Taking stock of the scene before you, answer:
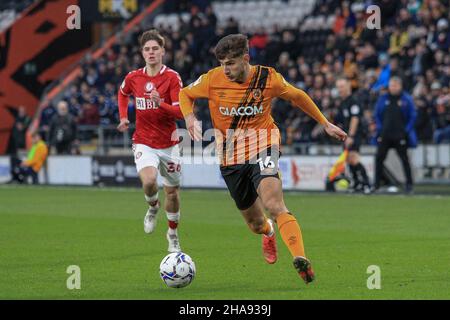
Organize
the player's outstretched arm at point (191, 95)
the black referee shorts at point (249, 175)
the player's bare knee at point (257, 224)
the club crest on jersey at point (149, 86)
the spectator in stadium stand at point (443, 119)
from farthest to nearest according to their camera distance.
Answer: the spectator in stadium stand at point (443, 119) → the club crest on jersey at point (149, 86) → the player's bare knee at point (257, 224) → the player's outstretched arm at point (191, 95) → the black referee shorts at point (249, 175)

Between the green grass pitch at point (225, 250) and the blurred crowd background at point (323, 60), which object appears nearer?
the green grass pitch at point (225, 250)

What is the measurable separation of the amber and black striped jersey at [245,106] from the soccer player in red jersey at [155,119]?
2.50 metres

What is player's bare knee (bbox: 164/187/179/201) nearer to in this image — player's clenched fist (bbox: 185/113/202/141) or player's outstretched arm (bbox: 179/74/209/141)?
player's outstretched arm (bbox: 179/74/209/141)

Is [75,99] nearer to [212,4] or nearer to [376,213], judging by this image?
[212,4]

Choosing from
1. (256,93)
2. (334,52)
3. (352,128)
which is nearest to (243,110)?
(256,93)

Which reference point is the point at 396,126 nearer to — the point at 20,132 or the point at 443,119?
the point at 443,119

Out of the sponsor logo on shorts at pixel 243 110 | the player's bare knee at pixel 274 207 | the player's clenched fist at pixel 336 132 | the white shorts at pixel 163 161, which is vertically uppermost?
the sponsor logo on shorts at pixel 243 110

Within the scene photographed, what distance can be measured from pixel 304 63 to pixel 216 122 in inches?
771

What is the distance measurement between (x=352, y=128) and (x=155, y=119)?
30.5 ft

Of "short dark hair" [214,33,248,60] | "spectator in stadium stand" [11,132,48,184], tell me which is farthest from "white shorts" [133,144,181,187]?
"spectator in stadium stand" [11,132,48,184]

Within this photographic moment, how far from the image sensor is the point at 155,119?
13195 mm

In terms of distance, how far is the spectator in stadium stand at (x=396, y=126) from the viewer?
73.5 ft

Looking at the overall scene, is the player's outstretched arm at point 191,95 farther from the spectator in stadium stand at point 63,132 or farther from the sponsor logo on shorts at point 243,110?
the spectator in stadium stand at point 63,132

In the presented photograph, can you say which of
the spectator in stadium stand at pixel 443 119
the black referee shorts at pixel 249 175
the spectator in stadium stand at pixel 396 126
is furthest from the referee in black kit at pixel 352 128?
the black referee shorts at pixel 249 175
